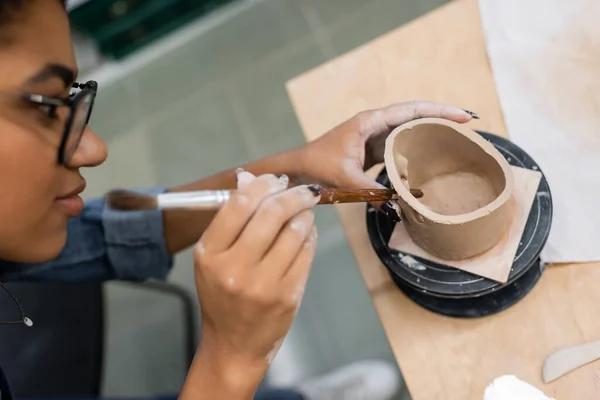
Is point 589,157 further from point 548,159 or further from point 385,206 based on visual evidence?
point 385,206

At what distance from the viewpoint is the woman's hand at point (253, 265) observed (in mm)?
530

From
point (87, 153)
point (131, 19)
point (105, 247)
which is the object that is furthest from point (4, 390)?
point (131, 19)

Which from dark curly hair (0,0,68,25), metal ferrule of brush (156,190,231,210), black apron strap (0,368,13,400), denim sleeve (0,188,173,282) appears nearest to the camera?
dark curly hair (0,0,68,25)

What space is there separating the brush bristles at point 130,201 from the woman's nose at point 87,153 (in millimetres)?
65

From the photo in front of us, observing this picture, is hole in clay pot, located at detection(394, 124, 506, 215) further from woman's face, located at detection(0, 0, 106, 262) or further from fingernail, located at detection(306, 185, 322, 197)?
A: woman's face, located at detection(0, 0, 106, 262)

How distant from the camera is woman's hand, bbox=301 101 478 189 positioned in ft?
2.18

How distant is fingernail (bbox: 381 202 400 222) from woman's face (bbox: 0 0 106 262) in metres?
0.31

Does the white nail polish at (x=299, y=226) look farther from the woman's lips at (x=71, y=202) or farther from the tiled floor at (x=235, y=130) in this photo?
the tiled floor at (x=235, y=130)

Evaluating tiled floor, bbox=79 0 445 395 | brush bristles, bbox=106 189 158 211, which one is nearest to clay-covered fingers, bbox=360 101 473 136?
brush bristles, bbox=106 189 158 211

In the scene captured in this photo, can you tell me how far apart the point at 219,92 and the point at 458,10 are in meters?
0.98

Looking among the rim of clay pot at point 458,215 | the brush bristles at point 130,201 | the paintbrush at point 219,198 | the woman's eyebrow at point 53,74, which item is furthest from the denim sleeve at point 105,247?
the rim of clay pot at point 458,215

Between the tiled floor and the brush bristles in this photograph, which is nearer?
the brush bristles

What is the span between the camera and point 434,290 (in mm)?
625

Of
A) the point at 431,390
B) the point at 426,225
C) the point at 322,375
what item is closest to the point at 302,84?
A: the point at 426,225
